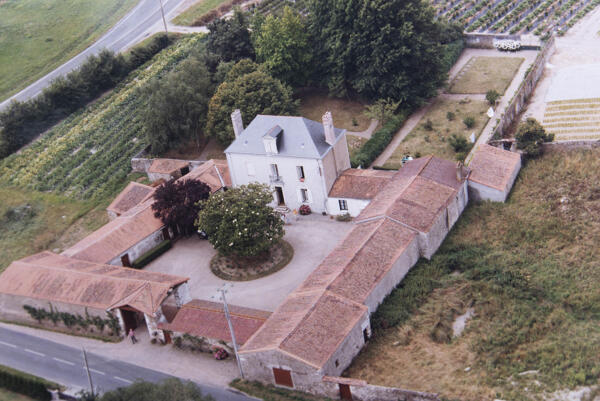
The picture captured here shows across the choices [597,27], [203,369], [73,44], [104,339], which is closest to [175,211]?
[104,339]

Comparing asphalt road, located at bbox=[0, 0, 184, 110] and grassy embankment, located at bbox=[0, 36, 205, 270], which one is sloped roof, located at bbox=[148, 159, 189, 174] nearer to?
grassy embankment, located at bbox=[0, 36, 205, 270]

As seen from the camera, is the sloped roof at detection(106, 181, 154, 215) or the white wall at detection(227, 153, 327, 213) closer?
the white wall at detection(227, 153, 327, 213)

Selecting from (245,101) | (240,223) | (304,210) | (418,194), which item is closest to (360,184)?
(304,210)

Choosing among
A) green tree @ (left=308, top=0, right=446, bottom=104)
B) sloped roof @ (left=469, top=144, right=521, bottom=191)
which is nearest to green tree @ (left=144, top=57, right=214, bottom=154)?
green tree @ (left=308, top=0, right=446, bottom=104)

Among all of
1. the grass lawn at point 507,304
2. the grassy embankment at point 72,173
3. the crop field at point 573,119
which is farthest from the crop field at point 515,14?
the grass lawn at point 507,304

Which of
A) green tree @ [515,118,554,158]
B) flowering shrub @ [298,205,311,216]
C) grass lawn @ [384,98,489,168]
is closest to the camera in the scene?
green tree @ [515,118,554,158]

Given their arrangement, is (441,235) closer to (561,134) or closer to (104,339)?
(561,134)

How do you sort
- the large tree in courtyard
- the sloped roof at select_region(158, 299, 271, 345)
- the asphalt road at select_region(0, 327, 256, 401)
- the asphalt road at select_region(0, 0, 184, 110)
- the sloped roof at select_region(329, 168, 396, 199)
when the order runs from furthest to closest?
the asphalt road at select_region(0, 0, 184, 110)
the sloped roof at select_region(329, 168, 396, 199)
the large tree in courtyard
the sloped roof at select_region(158, 299, 271, 345)
the asphalt road at select_region(0, 327, 256, 401)

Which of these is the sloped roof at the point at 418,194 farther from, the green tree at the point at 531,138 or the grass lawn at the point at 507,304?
the green tree at the point at 531,138
